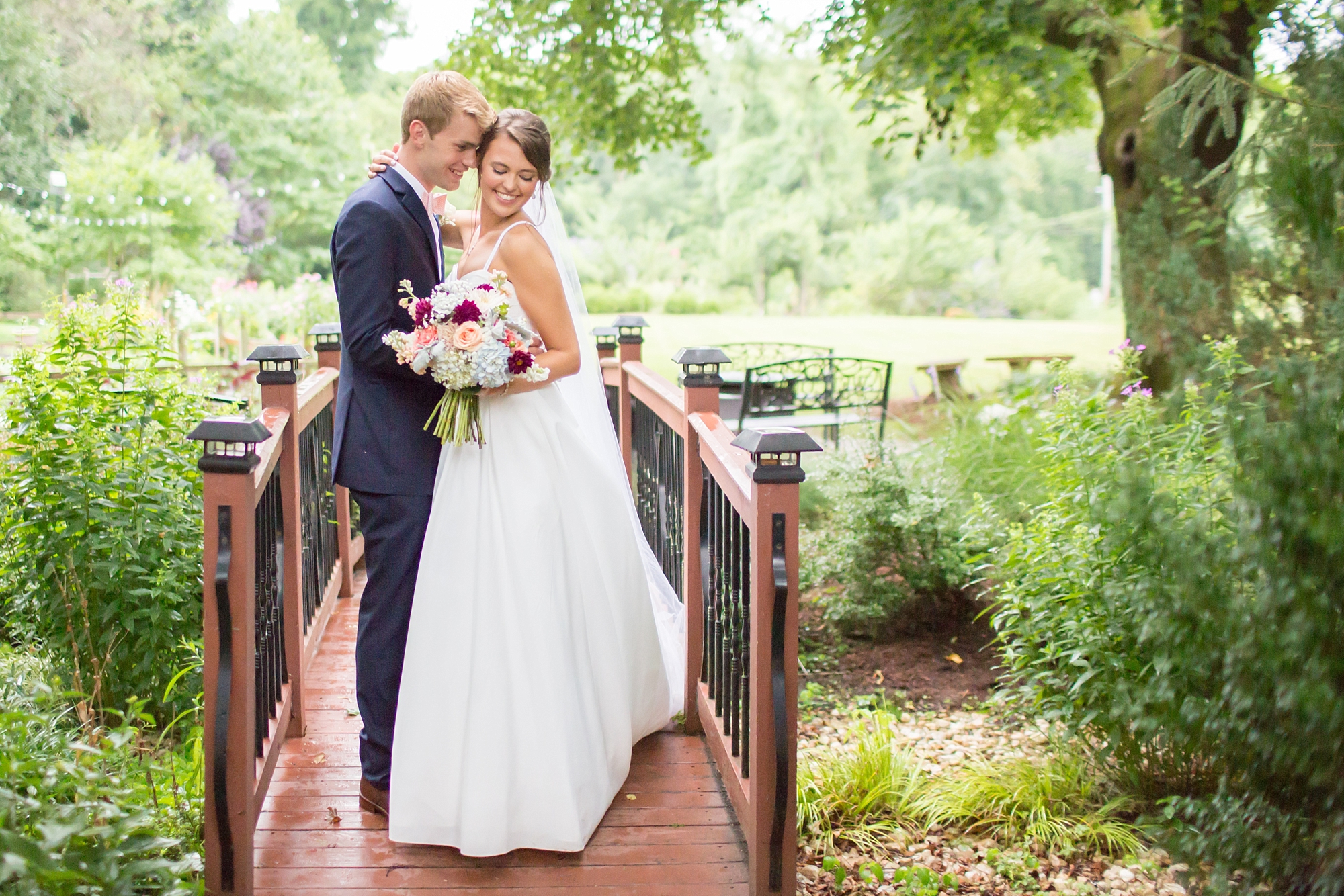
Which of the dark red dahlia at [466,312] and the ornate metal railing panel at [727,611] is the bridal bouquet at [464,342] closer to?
the dark red dahlia at [466,312]

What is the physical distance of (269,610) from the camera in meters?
2.83

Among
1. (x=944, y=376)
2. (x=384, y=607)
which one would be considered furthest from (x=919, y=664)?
(x=944, y=376)

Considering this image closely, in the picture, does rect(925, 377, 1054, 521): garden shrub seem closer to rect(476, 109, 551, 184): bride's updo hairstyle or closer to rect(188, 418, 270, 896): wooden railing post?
rect(476, 109, 551, 184): bride's updo hairstyle

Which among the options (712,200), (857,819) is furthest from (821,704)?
(712,200)

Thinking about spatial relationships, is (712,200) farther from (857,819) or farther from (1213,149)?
(857,819)

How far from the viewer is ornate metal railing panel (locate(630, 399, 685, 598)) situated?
3697mm

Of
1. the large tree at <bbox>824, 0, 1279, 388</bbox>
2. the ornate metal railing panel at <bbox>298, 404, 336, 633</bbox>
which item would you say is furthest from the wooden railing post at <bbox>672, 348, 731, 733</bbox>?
the large tree at <bbox>824, 0, 1279, 388</bbox>

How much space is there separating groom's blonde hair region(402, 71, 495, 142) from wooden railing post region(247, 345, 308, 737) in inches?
32.9

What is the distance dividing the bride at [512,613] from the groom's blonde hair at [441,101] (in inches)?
4.1

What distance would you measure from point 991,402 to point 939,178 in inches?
1002

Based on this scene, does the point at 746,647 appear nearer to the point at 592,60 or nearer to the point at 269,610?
the point at 269,610

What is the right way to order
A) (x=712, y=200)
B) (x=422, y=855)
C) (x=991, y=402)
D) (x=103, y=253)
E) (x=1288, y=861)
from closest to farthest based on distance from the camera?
(x=1288, y=861)
(x=422, y=855)
(x=991, y=402)
(x=103, y=253)
(x=712, y=200)

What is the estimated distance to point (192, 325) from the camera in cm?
1207

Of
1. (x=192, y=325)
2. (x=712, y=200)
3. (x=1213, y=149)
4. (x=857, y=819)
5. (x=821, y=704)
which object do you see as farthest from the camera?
(x=712, y=200)
